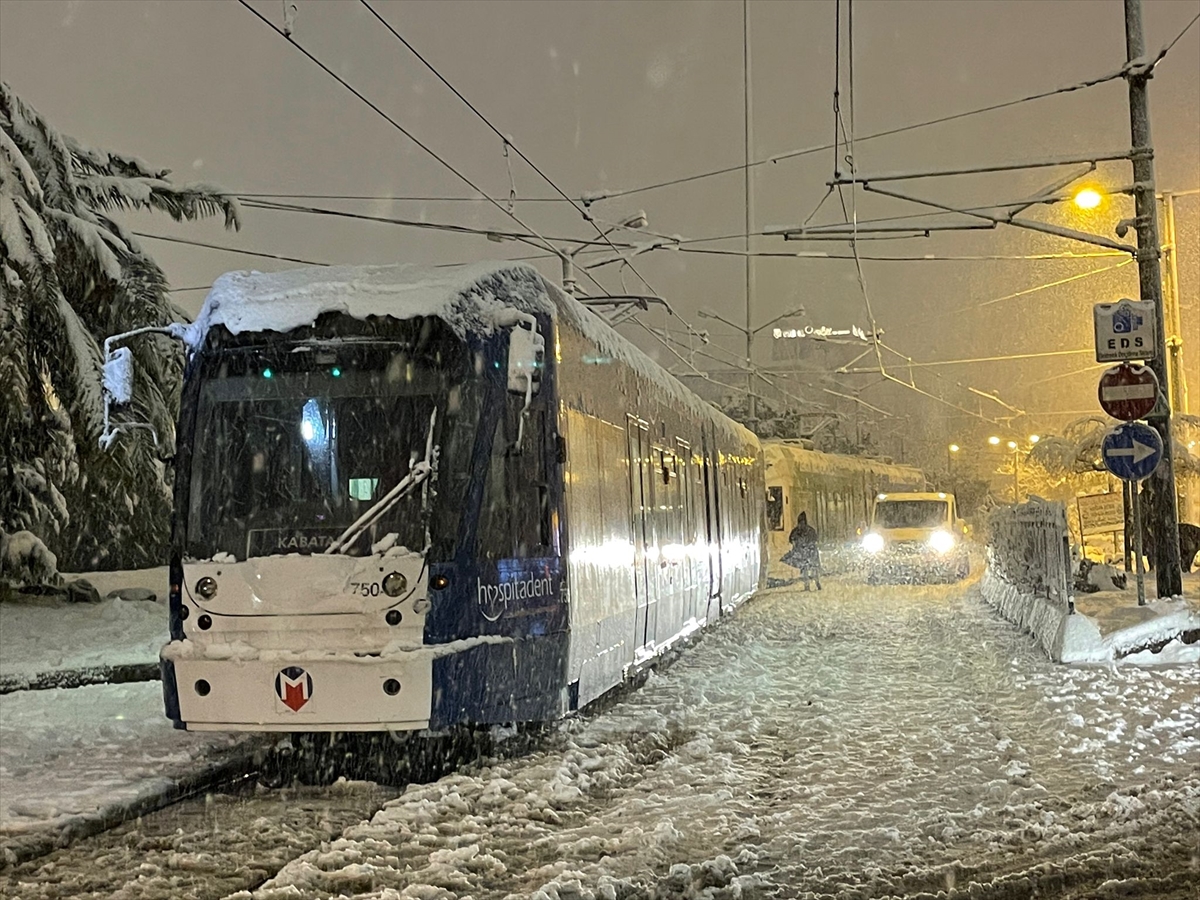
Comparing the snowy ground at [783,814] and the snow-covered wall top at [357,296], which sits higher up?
the snow-covered wall top at [357,296]

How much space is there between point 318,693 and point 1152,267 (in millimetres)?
13386

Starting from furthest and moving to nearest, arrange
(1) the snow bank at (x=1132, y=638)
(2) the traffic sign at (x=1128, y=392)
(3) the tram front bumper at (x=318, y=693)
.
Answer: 1. (2) the traffic sign at (x=1128, y=392)
2. (1) the snow bank at (x=1132, y=638)
3. (3) the tram front bumper at (x=318, y=693)

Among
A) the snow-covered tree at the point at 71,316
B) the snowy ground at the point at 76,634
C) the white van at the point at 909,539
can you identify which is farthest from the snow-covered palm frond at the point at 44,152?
the white van at the point at 909,539

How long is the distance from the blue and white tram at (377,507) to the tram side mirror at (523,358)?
0.05ft

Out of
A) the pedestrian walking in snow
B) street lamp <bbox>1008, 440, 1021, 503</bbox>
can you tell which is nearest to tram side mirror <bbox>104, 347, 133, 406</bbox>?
the pedestrian walking in snow

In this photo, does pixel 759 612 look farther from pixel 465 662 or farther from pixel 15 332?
pixel 465 662

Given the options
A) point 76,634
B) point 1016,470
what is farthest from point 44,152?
point 1016,470

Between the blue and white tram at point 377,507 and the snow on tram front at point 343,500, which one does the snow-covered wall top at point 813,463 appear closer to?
the blue and white tram at point 377,507

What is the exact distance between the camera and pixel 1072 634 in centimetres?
1402

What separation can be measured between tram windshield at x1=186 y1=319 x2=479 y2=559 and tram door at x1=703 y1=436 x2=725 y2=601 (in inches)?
365

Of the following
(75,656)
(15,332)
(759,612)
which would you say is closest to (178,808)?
(75,656)

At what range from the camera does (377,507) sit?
328 inches

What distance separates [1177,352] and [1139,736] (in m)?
18.6

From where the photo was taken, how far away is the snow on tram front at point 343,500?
316 inches
